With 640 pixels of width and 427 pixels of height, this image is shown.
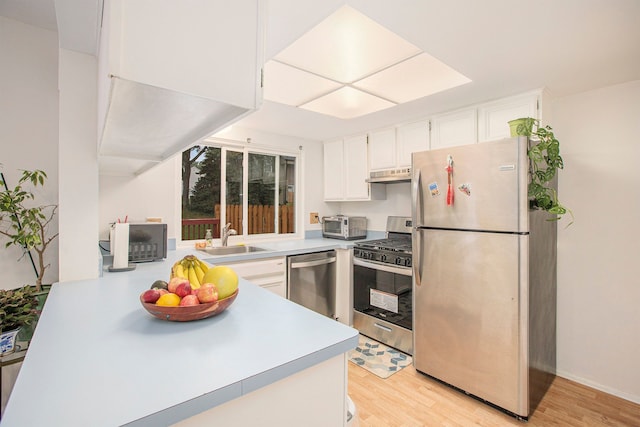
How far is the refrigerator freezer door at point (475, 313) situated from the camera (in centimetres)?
185

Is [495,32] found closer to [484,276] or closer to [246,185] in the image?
[484,276]

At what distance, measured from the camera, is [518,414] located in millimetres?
1843

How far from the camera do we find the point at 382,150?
321cm

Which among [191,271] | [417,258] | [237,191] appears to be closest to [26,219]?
[191,271]

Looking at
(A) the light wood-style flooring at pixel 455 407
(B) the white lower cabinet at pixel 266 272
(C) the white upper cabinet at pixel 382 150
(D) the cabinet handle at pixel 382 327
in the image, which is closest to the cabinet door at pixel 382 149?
(C) the white upper cabinet at pixel 382 150

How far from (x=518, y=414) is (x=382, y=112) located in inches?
95.9

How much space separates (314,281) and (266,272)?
57 cm

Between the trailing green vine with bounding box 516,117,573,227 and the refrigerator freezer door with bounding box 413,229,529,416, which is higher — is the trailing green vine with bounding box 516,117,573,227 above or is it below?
above

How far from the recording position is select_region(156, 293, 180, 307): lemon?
991 mm

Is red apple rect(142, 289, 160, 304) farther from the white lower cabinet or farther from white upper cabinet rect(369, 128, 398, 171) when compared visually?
white upper cabinet rect(369, 128, 398, 171)

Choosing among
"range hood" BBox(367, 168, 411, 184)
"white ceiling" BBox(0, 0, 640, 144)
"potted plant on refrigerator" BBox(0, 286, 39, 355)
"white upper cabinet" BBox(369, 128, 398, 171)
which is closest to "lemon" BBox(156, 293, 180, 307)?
"potted plant on refrigerator" BBox(0, 286, 39, 355)

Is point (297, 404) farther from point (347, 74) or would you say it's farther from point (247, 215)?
point (247, 215)

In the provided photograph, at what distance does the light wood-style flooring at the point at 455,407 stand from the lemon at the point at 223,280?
137 centimetres

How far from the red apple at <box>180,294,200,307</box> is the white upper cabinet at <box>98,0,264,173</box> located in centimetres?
57
